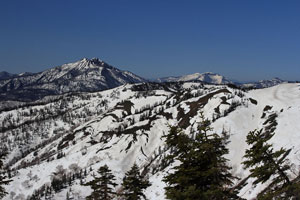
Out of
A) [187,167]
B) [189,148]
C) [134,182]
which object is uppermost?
[189,148]

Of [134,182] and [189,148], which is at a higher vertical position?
[189,148]

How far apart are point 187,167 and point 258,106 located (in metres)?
168

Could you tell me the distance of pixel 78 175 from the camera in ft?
470

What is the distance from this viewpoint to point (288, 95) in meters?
189

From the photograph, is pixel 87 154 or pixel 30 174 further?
pixel 87 154

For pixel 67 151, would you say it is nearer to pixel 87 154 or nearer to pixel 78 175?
pixel 87 154

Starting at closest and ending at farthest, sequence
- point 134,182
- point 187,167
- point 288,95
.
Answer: point 187,167 < point 134,182 < point 288,95

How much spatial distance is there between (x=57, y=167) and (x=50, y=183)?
15878 millimetres

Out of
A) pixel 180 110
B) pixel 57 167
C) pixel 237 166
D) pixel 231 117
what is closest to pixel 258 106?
pixel 231 117

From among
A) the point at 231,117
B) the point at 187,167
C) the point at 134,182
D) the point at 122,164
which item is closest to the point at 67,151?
the point at 122,164

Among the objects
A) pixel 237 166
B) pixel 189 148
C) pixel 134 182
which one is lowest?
pixel 237 166

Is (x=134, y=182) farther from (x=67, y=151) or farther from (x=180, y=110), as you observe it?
(x=67, y=151)

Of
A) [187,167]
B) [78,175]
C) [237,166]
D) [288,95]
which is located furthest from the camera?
[288,95]

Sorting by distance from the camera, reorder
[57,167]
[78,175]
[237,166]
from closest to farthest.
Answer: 1. [237,166]
2. [78,175]
3. [57,167]
